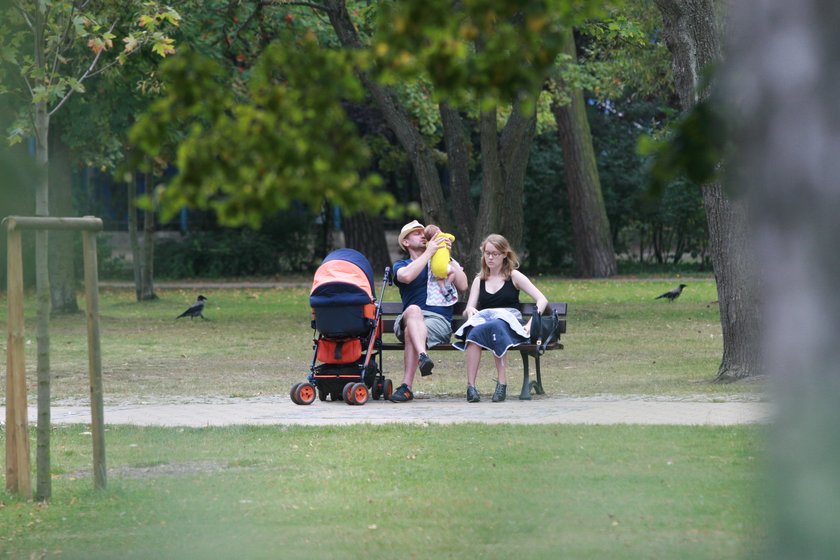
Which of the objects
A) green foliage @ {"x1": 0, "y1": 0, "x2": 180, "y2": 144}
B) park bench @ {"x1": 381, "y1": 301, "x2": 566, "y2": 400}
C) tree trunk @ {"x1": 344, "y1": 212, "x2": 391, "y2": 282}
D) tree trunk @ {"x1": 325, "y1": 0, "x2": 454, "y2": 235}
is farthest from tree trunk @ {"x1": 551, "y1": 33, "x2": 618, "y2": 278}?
park bench @ {"x1": 381, "y1": 301, "x2": 566, "y2": 400}

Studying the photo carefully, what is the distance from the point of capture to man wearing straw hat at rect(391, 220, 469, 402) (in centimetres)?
1176

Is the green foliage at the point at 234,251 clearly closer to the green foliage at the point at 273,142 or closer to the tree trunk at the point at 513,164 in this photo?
the tree trunk at the point at 513,164

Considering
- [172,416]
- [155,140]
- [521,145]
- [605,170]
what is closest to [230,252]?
[605,170]

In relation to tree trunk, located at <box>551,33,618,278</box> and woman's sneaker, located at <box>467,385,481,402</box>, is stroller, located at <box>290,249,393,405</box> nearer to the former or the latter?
woman's sneaker, located at <box>467,385,481,402</box>

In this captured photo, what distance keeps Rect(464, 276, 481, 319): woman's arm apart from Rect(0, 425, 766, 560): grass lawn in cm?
284

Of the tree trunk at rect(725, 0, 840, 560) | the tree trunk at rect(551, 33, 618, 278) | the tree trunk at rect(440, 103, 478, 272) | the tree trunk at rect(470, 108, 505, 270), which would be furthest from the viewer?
the tree trunk at rect(551, 33, 618, 278)

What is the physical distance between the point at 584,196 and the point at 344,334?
25.4 metres

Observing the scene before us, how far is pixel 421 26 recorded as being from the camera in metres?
2.95

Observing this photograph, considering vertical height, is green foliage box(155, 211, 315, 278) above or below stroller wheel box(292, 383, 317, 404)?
above

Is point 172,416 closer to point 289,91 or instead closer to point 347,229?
point 289,91

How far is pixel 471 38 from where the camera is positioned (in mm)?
3066

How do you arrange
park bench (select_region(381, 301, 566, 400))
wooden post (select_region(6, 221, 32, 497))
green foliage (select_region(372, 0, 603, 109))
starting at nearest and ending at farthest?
green foliage (select_region(372, 0, 603, 109)), wooden post (select_region(6, 221, 32, 497)), park bench (select_region(381, 301, 566, 400))

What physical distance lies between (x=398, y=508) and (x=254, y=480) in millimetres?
1170

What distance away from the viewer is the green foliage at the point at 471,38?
2.95 m
